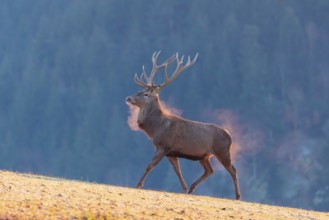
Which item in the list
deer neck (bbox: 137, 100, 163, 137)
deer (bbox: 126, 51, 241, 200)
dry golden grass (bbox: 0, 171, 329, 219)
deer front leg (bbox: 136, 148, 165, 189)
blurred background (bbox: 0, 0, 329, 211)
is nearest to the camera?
dry golden grass (bbox: 0, 171, 329, 219)

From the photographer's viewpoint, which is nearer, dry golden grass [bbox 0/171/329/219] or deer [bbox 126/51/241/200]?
dry golden grass [bbox 0/171/329/219]

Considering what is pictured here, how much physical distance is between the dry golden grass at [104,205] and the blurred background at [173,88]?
6936 cm

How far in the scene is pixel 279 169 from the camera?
93.1m

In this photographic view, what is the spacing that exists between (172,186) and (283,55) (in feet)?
93.0

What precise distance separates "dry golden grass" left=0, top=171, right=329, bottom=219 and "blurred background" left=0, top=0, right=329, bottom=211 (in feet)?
228

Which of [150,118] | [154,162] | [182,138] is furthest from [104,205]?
[150,118]

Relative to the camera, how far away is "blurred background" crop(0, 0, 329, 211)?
309 ft

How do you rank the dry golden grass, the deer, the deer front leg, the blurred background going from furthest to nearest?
1. the blurred background
2. the deer
3. the deer front leg
4. the dry golden grass

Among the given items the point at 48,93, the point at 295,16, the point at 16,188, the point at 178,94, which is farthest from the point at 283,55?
the point at 16,188

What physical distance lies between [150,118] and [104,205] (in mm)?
7997

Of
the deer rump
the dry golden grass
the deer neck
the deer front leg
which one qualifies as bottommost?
the dry golden grass

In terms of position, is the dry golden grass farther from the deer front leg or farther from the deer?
the deer

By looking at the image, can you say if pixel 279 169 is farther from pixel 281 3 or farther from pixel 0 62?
pixel 0 62

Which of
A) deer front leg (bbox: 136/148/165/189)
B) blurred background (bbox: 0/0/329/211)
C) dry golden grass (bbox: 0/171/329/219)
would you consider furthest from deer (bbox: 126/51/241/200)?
blurred background (bbox: 0/0/329/211)
